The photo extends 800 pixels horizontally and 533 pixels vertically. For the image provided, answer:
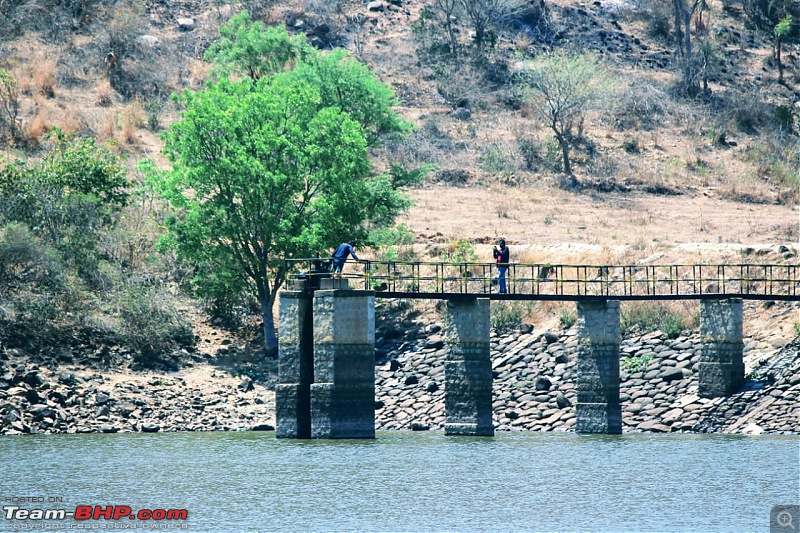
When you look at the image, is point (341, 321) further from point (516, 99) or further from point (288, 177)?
point (516, 99)

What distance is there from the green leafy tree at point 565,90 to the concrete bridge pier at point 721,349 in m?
27.3

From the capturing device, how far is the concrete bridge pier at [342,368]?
42.2m

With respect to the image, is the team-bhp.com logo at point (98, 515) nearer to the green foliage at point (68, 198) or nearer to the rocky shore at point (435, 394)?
the rocky shore at point (435, 394)

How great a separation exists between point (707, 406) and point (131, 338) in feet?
65.5

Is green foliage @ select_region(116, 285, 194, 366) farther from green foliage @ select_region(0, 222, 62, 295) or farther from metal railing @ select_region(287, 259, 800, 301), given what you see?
metal railing @ select_region(287, 259, 800, 301)

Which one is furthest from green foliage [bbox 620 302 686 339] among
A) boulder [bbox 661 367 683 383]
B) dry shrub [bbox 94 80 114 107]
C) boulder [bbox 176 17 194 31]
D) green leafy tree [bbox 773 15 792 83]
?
boulder [bbox 176 17 194 31]

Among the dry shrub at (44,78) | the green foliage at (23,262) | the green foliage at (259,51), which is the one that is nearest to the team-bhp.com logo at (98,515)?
the green foliage at (23,262)

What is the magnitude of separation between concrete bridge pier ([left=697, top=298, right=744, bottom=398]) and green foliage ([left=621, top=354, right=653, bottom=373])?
9.95 ft

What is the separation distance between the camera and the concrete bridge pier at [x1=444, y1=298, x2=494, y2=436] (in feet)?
148

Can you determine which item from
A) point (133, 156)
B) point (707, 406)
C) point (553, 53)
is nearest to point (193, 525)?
point (707, 406)

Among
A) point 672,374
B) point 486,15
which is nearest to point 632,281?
point 672,374

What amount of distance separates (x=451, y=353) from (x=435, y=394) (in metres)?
6.28

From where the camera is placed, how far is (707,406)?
157 ft

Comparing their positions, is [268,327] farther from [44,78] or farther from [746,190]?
[746,190]
